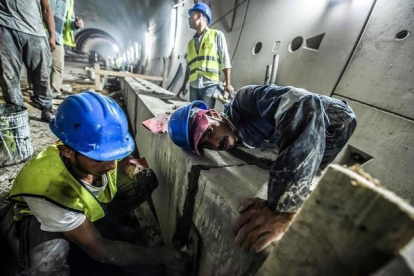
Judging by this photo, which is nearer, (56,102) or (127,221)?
(127,221)

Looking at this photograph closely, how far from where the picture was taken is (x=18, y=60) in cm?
265

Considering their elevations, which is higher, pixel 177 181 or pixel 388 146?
pixel 388 146

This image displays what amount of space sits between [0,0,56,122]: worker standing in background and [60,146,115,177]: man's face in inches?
92.9

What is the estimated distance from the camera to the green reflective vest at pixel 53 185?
3.45ft

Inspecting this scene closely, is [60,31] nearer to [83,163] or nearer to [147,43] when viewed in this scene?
[83,163]

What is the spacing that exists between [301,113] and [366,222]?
578mm

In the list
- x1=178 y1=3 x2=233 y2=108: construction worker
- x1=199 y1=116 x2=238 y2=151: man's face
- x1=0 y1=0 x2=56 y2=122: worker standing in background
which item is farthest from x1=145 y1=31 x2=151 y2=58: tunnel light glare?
x1=199 y1=116 x2=238 y2=151: man's face

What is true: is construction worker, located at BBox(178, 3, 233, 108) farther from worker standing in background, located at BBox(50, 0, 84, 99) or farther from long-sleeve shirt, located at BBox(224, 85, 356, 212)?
worker standing in background, located at BBox(50, 0, 84, 99)

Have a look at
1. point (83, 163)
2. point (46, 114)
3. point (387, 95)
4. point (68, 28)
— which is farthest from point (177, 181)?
point (68, 28)

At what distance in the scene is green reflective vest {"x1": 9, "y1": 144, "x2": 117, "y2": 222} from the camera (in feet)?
3.45

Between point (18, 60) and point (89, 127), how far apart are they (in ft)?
8.73

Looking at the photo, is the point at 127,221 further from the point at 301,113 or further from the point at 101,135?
the point at 301,113

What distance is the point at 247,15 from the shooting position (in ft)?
12.4

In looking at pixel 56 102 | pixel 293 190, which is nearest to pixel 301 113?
pixel 293 190
